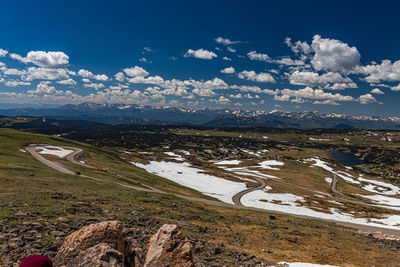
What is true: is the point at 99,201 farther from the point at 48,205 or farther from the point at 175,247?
the point at 175,247

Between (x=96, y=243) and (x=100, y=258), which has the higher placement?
(x=100, y=258)

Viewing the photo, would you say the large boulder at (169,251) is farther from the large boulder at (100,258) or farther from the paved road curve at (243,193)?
the paved road curve at (243,193)

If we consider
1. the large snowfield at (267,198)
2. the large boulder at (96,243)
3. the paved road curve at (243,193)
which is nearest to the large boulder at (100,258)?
the large boulder at (96,243)

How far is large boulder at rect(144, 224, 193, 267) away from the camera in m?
13.6

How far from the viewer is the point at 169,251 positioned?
13953 millimetres

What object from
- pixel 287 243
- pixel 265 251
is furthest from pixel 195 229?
pixel 287 243

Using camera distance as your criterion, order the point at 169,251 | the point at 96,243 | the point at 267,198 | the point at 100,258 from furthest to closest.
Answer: the point at 267,198 < the point at 169,251 < the point at 96,243 < the point at 100,258

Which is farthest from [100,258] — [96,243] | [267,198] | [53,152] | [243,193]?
[53,152]

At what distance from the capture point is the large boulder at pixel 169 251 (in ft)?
44.5

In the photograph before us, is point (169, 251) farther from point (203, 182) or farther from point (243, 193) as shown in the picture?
point (203, 182)

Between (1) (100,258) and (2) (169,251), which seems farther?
(2) (169,251)

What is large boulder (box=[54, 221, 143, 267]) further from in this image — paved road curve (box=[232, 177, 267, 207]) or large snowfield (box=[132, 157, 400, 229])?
large snowfield (box=[132, 157, 400, 229])

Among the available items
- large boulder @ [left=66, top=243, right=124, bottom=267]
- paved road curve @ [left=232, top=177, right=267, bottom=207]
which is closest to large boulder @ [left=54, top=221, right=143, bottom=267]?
large boulder @ [left=66, top=243, right=124, bottom=267]

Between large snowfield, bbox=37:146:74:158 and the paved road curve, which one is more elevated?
large snowfield, bbox=37:146:74:158
